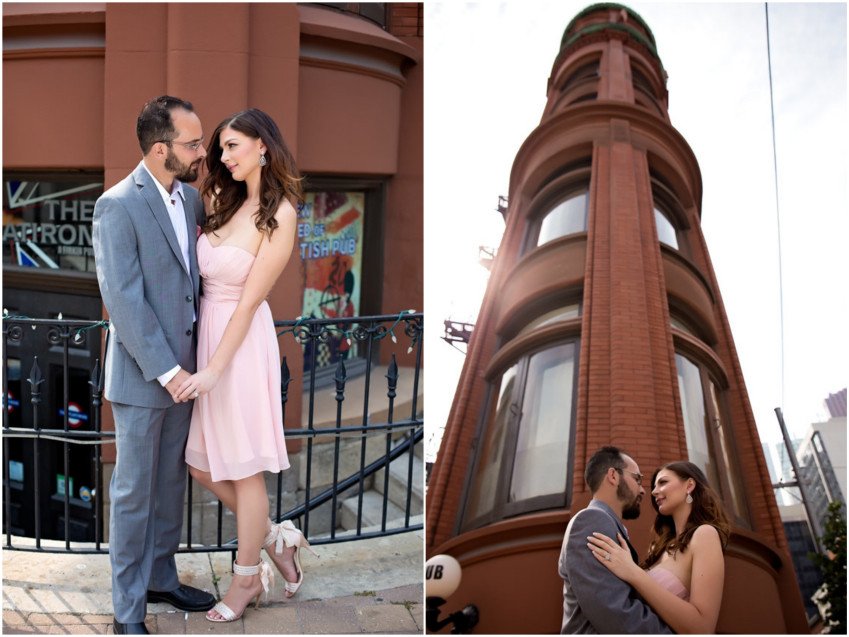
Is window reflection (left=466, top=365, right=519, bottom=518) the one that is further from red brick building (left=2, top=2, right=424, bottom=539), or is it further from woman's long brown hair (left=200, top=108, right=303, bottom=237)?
red brick building (left=2, top=2, right=424, bottom=539)

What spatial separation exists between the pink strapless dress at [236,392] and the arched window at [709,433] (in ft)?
5.17

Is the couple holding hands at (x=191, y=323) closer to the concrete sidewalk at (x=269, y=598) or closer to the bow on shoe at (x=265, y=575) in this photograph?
the bow on shoe at (x=265, y=575)

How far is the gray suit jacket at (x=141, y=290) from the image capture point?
3.25m

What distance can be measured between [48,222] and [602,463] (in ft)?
16.3

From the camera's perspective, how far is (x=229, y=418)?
3.54 m

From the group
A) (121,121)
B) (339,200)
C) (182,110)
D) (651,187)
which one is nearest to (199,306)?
(182,110)

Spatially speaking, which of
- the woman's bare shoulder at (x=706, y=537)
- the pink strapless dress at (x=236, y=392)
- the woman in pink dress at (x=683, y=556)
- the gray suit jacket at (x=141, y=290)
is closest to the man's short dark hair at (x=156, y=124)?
the gray suit jacket at (x=141, y=290)

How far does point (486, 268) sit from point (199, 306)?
3.81 feet

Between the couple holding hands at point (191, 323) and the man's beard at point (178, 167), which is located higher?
the man's beard at point (178, 167)

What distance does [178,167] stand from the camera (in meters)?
3.40

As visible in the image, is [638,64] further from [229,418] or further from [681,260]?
[229,418]

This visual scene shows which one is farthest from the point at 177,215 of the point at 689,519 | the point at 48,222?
the point at 48,222

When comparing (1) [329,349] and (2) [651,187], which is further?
(1) [329,349]

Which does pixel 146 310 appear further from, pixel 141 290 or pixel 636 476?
pixel 636 476
